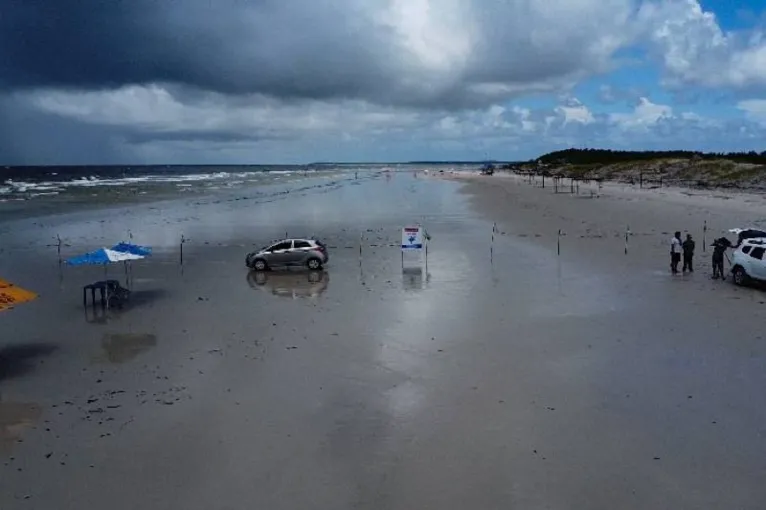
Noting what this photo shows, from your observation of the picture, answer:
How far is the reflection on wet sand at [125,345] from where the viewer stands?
51.3 ft

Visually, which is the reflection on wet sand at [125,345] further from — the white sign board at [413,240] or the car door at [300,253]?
the white sign board at [413,240]

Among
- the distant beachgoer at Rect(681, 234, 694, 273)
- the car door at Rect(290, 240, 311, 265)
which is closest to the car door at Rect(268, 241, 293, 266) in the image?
the car door at Rect(290, 240, 311, 265)

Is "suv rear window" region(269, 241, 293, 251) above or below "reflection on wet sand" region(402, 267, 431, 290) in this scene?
above

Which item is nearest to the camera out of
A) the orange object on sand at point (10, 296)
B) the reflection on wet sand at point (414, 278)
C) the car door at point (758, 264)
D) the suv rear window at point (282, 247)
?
the orange object on sand at point (10, 296)

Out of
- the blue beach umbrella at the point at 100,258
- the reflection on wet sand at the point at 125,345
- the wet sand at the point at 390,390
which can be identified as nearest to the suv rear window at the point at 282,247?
the wet sand at the point at 390,390

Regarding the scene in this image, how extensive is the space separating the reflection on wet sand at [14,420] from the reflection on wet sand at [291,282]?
10.3 metres

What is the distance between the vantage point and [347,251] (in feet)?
105

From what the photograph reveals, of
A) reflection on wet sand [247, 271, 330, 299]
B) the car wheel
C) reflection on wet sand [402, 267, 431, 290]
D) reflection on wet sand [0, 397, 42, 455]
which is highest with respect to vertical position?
the car wheel

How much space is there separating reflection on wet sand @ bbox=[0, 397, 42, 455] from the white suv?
2080cm

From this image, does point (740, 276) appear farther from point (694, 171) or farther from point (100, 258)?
point (694, 171)

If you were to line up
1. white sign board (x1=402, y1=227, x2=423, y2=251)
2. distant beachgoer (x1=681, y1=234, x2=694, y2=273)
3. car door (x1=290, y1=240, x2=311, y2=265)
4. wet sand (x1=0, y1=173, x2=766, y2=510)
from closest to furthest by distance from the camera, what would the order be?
wet sand (x1=0, y1=173, x2=766, y2=510), distant beachgoer (x1=681, y1=234, x2=694, y2=273), white sign board (x1=402, y1=227, x2=423, y2=251), car door (x1=290, y1=240, x2=311, y2=265)

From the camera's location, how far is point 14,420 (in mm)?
11898

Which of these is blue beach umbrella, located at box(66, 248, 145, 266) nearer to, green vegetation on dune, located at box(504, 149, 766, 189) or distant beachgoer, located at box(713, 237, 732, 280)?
distant beachgoer, located at box(713, 237, 732, 280)

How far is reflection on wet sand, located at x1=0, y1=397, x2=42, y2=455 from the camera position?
11.0 meters
